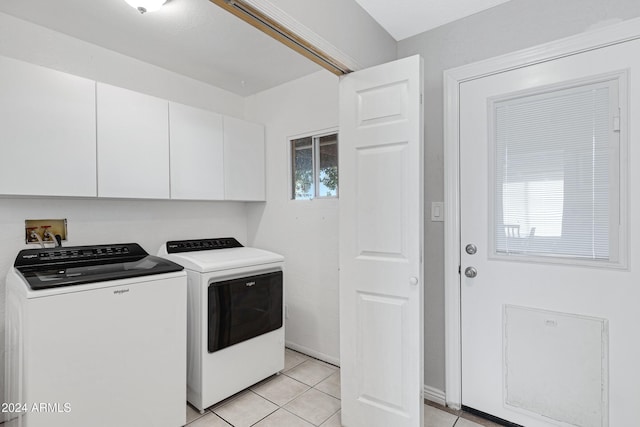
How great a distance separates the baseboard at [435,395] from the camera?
6.77ft

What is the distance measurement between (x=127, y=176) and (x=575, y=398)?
2968 mm

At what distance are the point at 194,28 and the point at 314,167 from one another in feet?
4.40

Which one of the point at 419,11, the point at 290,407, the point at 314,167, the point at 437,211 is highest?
the point at 419,11

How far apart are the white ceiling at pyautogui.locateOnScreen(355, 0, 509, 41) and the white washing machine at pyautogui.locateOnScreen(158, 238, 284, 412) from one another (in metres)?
Answer: 1.81

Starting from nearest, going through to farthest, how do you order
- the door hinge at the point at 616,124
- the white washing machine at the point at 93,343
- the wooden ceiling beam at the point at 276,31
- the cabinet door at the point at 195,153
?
the wooden ceiling beam at the point at 276,31 → the white washing machine at the point at 93,343 → the door hinge at the point at 616,124 → the cabinet door at the point at 195,153

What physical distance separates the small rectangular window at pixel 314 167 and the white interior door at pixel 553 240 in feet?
3.58

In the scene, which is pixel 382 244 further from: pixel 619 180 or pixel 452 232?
pixel 619 180

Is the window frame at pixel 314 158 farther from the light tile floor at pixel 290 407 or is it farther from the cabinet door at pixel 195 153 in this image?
the light tile floor at pixel 290 407

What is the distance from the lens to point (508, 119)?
184cm

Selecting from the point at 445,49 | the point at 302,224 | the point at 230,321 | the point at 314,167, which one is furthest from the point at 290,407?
the point at 445,49

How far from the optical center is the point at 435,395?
2096 mm

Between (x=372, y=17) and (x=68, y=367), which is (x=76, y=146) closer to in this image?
(x=68, y=367)

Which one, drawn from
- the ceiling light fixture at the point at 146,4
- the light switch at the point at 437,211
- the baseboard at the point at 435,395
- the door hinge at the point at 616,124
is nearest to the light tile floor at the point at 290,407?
the baseboard at the point at 435,395

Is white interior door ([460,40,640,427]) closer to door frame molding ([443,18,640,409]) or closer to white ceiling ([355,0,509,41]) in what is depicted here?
door frame molding ([443,18,640,409])
